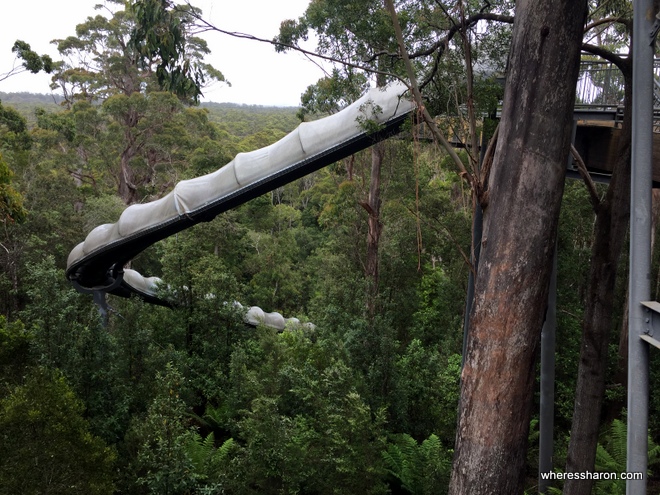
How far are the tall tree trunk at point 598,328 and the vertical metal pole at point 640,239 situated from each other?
2.66 meters

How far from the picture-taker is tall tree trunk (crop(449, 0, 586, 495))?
155 inches

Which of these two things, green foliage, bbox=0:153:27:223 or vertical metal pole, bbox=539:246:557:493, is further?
green foliage, bbox=0:153:27:223

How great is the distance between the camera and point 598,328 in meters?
6.24

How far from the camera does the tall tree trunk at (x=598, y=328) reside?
20.1 ft

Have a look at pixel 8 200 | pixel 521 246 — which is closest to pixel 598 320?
pixel 521 246

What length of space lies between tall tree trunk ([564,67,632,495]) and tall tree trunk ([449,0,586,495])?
8.16ft

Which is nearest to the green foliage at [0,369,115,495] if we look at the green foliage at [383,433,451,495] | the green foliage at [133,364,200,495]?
the green foliage at [133,364,200,495]

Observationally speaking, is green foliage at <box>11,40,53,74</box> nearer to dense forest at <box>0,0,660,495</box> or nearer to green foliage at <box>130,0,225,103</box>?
dense forest at <box>0,0,660,495</box>

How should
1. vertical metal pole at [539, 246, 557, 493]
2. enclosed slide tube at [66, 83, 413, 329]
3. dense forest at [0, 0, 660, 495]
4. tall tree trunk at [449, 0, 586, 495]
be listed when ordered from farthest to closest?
enclosed slide tube at [66, 83, 413, 329], vertical metal pole at [539, 246, 557, 493], dense forest at [0, 0, 660, 495], tall tree trunk at [449, 0, 586, 495]

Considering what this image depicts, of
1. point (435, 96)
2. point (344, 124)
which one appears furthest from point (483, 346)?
point (344, 124)

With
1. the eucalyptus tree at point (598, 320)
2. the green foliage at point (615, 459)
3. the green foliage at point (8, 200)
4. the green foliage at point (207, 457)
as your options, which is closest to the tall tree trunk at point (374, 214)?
the green foliage at point (207, 457)

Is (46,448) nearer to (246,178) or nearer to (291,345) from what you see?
(246,178)

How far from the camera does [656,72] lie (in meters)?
6.76

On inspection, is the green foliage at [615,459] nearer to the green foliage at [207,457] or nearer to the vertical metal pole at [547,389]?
the vertical metal pole at [547,389]
